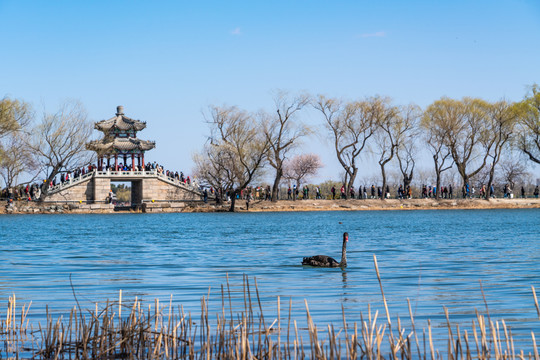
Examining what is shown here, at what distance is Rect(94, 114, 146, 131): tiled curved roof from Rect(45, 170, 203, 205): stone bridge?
7867mm

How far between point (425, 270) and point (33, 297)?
9.16 m

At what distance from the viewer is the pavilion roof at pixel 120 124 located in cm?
8425

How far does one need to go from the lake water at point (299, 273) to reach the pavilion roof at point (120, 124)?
52824 mm

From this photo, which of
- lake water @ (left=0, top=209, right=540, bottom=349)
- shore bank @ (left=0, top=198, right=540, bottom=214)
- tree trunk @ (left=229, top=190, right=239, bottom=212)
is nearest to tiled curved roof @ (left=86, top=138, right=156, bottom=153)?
shore bank @ (left=0, top=198, right=540, bottom=214)

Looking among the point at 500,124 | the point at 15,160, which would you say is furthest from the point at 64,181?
the point at 500,124

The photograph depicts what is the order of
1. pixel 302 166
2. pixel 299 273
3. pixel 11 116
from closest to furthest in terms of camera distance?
pixel 299 273, pixel 11 116, pixel 302 166

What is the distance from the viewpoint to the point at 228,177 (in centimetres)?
7062

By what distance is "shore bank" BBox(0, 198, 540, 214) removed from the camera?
234 feet

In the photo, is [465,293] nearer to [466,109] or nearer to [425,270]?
[425,270]

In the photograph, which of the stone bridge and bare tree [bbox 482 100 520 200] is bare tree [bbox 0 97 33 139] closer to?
the stone bridge

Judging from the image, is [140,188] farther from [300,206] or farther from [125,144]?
[300,206]

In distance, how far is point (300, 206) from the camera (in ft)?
241

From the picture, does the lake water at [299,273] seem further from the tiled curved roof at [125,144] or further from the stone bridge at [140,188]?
the tiled curved roof at [125,144]

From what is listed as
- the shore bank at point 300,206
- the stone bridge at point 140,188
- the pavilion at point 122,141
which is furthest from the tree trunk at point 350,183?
the pavilion at point 122,141
